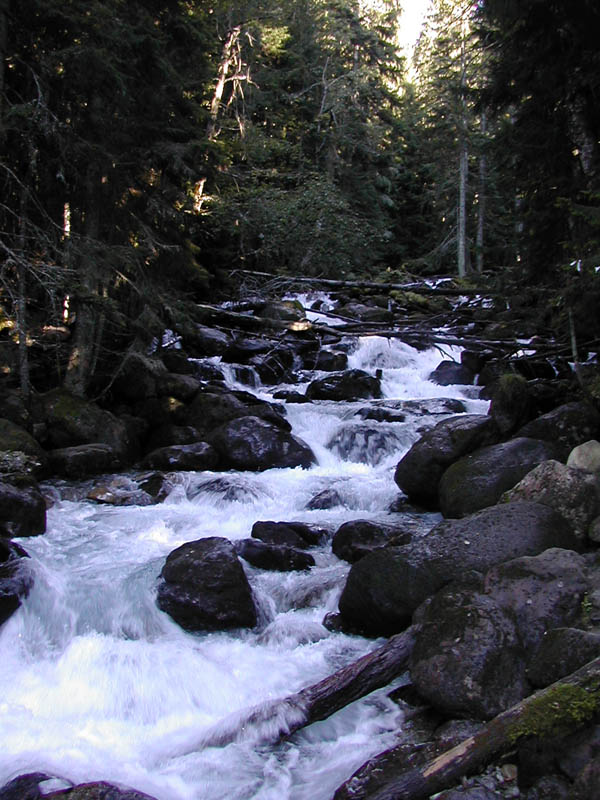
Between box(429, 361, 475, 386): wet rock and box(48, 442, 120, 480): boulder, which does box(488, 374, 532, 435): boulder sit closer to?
box(429, 361, 475, 386): wet rock

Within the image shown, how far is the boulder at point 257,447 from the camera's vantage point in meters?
11.2

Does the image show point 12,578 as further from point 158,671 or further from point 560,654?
point 560,654

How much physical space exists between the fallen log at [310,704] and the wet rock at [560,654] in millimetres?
1059

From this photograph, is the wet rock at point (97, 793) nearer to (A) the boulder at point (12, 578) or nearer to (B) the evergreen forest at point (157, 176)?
(A) the boulder at point (12, 578)

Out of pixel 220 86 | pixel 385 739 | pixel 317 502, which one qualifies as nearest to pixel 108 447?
pixel 317 502

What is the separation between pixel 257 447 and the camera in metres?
11.3

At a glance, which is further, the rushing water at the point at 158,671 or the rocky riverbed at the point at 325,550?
the rushing water at the point at 158,671

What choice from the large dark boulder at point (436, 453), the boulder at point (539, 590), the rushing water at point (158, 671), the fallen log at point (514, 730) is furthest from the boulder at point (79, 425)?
the fallen log at point (514, 730)

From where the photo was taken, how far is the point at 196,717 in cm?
489

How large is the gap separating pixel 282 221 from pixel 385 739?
19.5 metres

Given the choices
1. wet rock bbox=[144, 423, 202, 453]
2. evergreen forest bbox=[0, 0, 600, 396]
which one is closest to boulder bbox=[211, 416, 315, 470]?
wet rock bbox=[144, 423, 202, 453]

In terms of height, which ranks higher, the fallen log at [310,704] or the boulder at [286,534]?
the boulder at [286,534]

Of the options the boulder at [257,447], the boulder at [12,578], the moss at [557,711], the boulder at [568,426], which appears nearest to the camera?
the moss at [557,711]

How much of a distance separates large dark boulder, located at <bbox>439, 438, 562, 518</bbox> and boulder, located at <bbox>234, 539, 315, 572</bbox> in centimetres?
219
